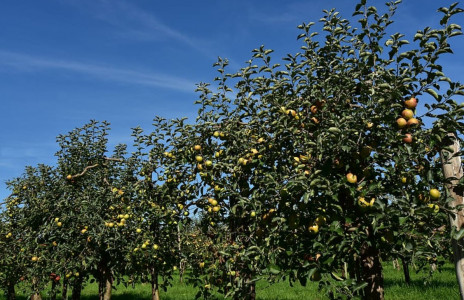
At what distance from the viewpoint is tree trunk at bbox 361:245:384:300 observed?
4969mm

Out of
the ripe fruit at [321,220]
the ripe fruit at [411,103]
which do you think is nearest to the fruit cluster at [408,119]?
the ripe fruit at [411,103]

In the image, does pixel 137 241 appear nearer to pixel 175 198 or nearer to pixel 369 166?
pixel 175 198

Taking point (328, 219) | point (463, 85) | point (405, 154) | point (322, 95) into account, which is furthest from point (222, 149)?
point (463, 85)

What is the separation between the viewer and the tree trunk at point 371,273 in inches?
196

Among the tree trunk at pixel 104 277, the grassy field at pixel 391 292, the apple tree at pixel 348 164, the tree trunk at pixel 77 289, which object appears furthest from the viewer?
the grassy field at pixel 391 292

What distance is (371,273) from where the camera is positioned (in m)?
5.04

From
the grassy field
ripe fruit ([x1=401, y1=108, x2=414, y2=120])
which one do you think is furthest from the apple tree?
the grassy field

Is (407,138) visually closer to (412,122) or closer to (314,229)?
(412,122)

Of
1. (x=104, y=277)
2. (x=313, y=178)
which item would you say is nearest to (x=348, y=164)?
(x=313, y=178)

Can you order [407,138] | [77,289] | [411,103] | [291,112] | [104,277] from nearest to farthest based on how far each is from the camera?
1. [407,138]
2. [411,103]
3. [291,112]
4. [104,277]
5. [77,289]

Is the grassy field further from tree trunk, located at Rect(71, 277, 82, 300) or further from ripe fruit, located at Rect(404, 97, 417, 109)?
ripe fruit, located at Rect(404, 97, 417, 109)

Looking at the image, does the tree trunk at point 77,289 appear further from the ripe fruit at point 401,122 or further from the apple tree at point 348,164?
the ripe fruit at point 401,122

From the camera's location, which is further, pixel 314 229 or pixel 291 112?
pixel 291 112

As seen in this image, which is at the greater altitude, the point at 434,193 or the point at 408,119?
the point at 408,119
